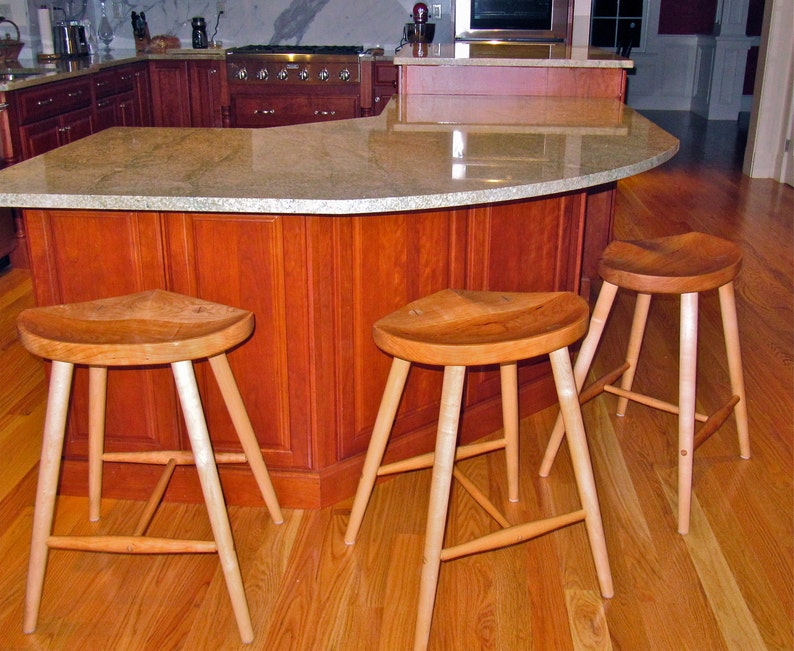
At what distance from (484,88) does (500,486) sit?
171 centimetres

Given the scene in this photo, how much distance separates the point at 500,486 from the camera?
239 cm

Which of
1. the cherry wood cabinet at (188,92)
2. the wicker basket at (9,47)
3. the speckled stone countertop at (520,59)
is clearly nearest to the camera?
the speckled stone countertop at (520,59)

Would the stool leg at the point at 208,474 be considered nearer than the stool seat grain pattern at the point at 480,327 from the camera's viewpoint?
No

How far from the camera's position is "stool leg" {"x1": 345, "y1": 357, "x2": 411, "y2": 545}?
6.11 feet

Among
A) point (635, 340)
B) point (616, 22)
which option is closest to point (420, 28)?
point (635, 340)

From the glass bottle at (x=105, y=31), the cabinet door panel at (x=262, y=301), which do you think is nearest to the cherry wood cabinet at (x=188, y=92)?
the glass bottle at (x=105, y=31)

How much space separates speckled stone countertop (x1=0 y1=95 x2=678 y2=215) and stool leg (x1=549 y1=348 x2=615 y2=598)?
371 mm

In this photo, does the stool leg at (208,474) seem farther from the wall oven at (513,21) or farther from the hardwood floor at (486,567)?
the wall oven at (513,21)

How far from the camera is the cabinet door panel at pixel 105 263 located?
2.05 metres

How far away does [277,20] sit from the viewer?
235 inches

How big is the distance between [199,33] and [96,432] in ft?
14.1

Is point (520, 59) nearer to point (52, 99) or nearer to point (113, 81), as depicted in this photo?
point (52, 99)

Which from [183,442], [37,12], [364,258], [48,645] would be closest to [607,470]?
[364,258]

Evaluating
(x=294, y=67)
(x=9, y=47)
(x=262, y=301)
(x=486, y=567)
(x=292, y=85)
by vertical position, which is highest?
(x=9, y=47)
